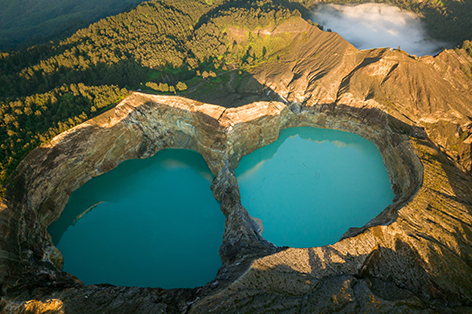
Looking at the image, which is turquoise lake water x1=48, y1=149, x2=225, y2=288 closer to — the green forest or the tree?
the green forest

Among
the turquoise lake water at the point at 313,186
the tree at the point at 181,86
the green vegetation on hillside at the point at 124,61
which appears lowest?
Result: the turquoise lake water at the point at 313,186

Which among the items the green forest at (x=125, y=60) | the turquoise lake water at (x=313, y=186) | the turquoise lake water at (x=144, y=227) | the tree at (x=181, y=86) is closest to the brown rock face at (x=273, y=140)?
the turquoise lake water at (x=144, y=227)

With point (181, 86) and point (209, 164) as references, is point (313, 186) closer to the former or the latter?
point (209, 164)

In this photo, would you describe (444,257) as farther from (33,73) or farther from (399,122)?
(33,73)

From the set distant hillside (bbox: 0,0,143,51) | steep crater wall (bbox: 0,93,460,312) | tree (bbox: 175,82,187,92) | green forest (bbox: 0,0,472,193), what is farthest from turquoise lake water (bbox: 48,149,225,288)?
distant hillside (bbox: 0,0,143,51)

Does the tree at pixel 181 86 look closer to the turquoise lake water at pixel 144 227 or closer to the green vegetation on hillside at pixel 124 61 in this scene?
the green vegetation on hillside at pixel 124 61

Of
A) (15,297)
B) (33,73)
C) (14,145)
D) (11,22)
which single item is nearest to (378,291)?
(15,297)
